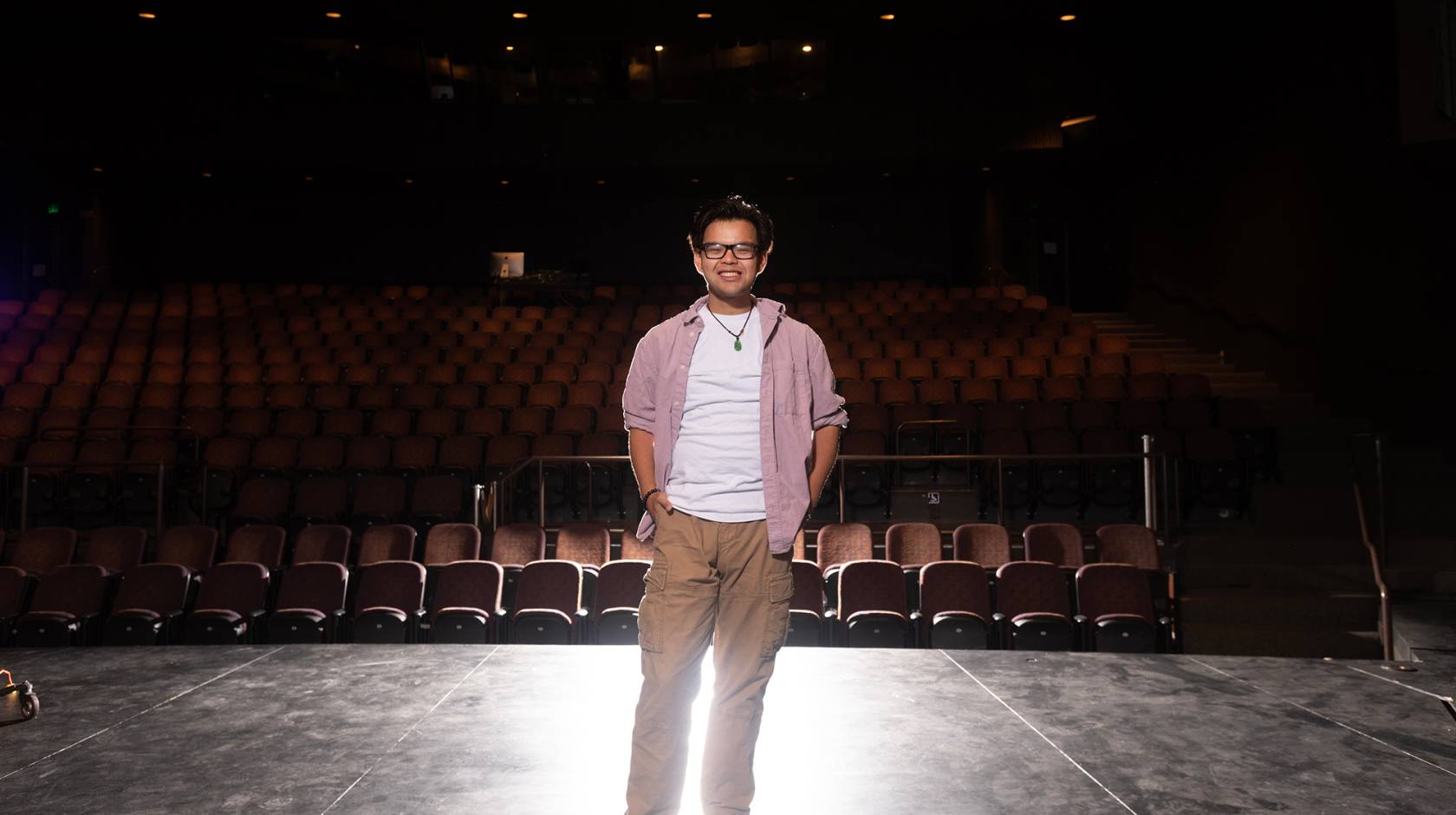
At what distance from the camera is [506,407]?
26.6 feet

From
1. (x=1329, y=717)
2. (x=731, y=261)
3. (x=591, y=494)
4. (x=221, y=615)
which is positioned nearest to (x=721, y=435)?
(x=731, y=261)

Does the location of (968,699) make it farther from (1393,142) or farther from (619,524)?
(1393,142)

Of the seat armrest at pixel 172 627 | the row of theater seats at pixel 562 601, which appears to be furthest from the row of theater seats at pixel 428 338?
the seat armrest at pixel 172 627

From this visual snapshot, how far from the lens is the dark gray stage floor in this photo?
219 centimetres

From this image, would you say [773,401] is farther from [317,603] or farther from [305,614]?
[317,603]

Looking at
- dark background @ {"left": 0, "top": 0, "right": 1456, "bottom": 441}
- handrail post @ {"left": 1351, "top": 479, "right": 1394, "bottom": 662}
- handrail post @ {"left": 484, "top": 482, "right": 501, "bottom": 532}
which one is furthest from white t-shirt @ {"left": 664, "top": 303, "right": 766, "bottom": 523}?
dark background @ {"left": 0, "top": 0, "right": 1456, "bottom": 441}

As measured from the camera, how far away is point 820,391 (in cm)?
203

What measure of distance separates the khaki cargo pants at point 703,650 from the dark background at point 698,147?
25.3 feet

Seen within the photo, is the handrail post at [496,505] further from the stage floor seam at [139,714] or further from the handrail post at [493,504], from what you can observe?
the stage floor seam at [139,714]

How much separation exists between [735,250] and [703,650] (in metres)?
0.75


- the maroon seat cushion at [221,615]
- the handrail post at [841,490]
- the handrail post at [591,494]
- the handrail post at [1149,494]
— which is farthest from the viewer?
the handrail post at [591,494]

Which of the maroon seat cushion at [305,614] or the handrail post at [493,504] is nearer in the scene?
the maroon seat cushion at [305,614]

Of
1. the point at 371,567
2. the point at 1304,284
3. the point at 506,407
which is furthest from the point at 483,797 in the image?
the point at 1304,284

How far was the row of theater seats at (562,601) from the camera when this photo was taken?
4836mm
